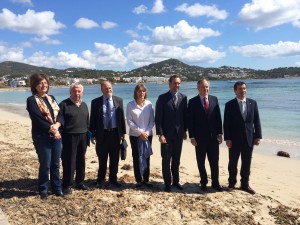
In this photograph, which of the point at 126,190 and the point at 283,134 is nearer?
the point at 126,190

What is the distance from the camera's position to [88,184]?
5.98 m

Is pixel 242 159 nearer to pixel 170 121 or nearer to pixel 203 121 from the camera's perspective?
pixel 203 121

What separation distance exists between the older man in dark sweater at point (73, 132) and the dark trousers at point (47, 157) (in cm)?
21

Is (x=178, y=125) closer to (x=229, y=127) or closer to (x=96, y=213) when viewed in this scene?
(x=229, y=127)

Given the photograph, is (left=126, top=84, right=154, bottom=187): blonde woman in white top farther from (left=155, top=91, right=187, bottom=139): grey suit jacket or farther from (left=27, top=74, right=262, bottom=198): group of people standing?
(left=155, top=91, right=187, bottom=139): grey suit jacket

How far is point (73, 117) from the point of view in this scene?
5.27 meters

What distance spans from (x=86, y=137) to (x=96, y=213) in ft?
4.60

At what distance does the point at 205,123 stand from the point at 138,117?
1148 millimetres

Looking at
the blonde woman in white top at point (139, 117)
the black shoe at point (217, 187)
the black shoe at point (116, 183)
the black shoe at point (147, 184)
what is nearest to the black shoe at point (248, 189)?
the black shoe at point (217, 187)

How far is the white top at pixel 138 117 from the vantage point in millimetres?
5582

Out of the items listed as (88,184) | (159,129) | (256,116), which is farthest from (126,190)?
(256,116)

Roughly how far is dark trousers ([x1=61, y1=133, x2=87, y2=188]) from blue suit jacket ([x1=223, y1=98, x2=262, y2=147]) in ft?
8.21

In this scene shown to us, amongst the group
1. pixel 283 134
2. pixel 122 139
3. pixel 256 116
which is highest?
pixel 256 116

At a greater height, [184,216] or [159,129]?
[159,129]
